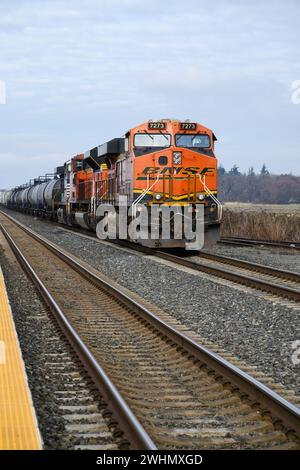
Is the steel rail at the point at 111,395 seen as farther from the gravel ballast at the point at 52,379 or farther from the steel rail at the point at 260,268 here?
the steel rail at the point at 260,268

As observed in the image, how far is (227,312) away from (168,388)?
3776 mm

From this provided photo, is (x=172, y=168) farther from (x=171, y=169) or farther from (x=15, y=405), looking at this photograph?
(x=15, y=405)

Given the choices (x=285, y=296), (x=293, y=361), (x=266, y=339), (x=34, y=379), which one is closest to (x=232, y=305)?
(x=285, y=296)

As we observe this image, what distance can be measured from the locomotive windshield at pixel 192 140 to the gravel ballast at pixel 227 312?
3.55 metres

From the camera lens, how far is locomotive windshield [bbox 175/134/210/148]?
59.0 feet

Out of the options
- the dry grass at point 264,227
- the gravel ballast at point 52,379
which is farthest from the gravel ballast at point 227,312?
the dry grass at point 264,227

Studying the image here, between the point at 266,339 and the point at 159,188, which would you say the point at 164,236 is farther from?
the point at 266,339

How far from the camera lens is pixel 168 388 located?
5.89 meters

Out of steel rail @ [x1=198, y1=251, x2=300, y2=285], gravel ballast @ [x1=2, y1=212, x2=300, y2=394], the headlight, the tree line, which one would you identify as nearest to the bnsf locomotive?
the headlight

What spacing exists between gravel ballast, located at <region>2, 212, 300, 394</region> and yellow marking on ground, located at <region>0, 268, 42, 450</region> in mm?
2271
